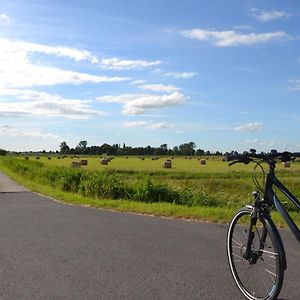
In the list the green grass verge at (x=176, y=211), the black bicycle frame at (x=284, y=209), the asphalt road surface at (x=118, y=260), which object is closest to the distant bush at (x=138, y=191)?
the green grass verge at (x=176, y=211)

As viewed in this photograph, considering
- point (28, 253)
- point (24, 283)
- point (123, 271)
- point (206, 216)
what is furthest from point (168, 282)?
point (206, 216)

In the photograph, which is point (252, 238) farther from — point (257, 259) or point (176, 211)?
point (176, 211)

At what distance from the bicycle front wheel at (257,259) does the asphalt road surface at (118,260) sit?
0.20 meters

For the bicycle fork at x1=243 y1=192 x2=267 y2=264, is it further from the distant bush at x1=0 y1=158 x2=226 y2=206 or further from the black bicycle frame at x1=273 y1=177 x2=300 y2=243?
the distant bush at x1=0 y1=158 x2=226 y2=206

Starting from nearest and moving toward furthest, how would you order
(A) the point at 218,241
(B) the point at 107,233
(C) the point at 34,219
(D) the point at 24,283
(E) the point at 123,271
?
(D) the point at 24,283 < (E) the point at 123,271 < (A) the point at 218,241 < (B) the point at 107,233 < (C) the point at 34,219

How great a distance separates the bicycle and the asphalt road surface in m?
0.26

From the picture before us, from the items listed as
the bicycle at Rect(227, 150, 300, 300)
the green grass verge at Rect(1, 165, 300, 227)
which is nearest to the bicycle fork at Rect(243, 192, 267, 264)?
the bicycle at Rect(227, 150, 300, 300)

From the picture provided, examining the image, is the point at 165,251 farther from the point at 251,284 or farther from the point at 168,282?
the point at 251,284

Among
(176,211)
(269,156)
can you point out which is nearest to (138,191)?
(176,211)

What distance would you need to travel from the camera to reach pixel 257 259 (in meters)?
5.07

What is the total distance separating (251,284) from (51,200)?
36.7 ft

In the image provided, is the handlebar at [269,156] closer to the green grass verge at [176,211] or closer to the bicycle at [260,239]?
the bicycle at [260,239]

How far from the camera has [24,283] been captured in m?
5.62

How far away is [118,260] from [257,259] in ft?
7.44
